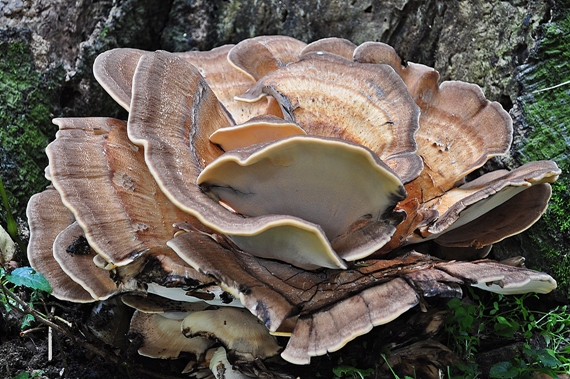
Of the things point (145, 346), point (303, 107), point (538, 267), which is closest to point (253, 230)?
point (303, 107)

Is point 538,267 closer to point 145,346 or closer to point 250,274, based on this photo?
point 250,274

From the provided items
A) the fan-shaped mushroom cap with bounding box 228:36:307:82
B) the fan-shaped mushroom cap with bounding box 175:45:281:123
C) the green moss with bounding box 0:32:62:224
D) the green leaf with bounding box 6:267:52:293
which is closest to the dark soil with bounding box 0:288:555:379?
the green leaf with bounding box 6:267:52:293

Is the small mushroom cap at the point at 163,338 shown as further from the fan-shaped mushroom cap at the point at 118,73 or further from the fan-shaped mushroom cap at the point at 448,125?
the fan-shaped mushroom cap at the point at 448,125

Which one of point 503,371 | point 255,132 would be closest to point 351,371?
point 503,371

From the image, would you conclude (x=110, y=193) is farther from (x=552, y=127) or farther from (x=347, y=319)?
(x=552, y=127)

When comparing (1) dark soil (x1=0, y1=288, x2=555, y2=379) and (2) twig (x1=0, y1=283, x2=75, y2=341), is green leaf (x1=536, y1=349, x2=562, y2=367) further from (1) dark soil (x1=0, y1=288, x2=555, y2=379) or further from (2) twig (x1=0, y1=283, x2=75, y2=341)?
(2) twig (x1=0, y1=283, x2=75, y2=341)
